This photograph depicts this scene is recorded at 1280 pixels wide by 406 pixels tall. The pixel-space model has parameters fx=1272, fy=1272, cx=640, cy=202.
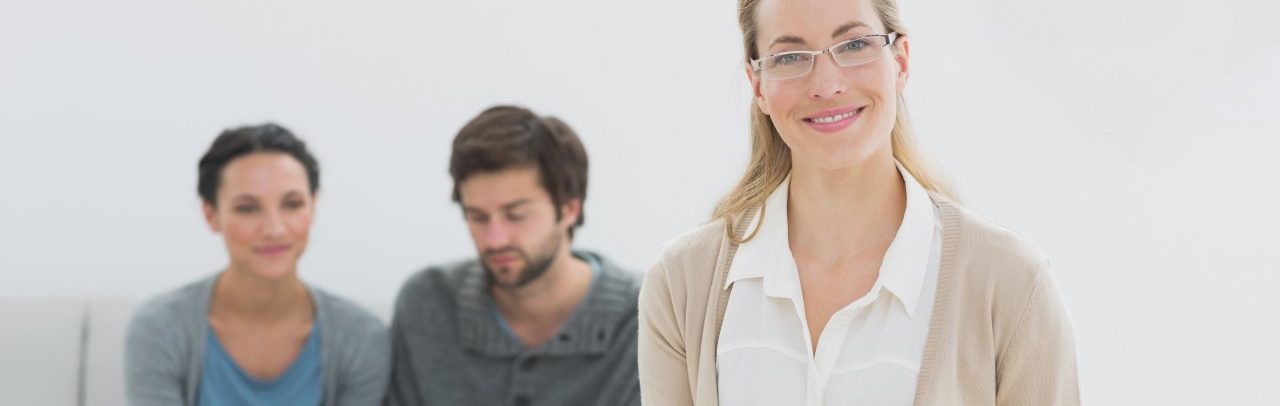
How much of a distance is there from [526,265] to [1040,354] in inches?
53.0

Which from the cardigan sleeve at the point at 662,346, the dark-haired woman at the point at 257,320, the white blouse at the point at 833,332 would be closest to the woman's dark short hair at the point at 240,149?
the dark-haired woman at the point at 257,320

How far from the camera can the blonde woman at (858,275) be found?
128 cm

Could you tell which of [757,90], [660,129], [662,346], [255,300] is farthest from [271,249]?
[757,90]

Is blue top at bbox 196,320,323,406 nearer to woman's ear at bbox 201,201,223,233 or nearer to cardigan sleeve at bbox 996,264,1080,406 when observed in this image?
woman's ear at bbox 201,201,223,233

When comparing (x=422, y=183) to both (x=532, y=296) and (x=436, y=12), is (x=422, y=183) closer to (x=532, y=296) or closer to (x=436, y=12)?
(x=436, y=12)

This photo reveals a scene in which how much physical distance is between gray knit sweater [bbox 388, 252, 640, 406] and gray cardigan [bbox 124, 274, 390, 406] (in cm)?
5

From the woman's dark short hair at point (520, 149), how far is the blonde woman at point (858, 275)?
108 cm

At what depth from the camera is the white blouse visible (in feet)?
4.21

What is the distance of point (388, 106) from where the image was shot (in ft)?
10.0

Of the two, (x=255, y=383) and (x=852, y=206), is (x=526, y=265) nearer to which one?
(x=255, y=383)

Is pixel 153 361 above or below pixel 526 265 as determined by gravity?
below

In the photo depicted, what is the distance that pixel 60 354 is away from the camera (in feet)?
8.63

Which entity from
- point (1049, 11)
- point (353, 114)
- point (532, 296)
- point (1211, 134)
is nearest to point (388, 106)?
point (353, 114)

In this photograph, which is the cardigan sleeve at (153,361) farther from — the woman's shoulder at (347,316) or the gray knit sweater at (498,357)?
the gray knit sweater at (498,357)
